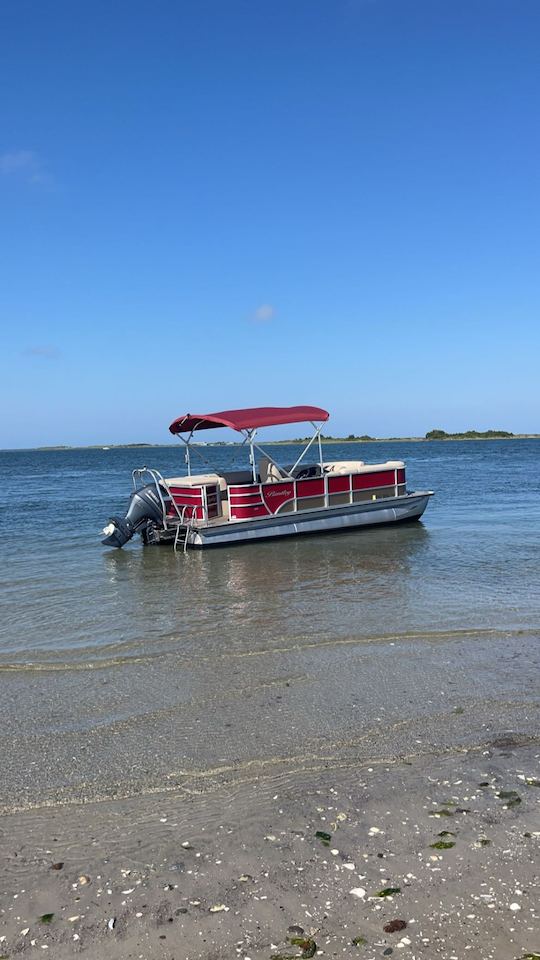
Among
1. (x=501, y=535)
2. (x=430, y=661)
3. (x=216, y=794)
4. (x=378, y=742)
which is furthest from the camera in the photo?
(x=501, y=535)

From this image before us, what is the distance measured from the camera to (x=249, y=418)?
19766 millimetres

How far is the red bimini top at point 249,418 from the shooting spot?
63.8 ft

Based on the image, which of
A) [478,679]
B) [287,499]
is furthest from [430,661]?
[287,499]

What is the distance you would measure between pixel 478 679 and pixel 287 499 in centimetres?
1277

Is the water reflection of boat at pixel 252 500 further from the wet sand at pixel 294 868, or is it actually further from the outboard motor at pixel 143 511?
the wet sand at pixel 294 868

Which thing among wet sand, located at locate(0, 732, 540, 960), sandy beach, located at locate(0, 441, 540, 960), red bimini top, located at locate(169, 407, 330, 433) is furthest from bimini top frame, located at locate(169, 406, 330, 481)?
wet sand, located at locate(0, 732, 540, 960)

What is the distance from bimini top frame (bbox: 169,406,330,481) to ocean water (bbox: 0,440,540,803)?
3.16 m

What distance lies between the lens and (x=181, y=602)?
12484 mm

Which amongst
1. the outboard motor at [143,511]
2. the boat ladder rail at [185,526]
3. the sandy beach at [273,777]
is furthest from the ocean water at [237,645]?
the outboard motor at [143,511]

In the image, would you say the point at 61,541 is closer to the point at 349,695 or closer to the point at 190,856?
the point at 349,695

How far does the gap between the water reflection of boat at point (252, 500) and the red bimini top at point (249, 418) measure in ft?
0.09

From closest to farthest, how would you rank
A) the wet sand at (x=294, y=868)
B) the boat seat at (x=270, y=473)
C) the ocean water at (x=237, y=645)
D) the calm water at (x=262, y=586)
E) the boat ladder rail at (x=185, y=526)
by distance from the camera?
the wet sand at (x=294, y=868) → the ocean water at (x=237, y=645) → the calm water at (x=262, y=586) → the boat ladder rail at (x=185, y=526) → the boat seat at (x=270, y=473)

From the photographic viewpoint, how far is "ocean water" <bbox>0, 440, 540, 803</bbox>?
6191mm

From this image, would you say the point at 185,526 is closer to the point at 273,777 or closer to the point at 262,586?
the point at 262,586
